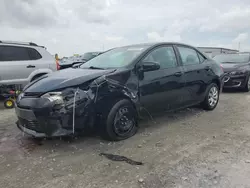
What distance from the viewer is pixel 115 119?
142 inches

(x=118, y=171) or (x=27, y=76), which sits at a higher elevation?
(x=27, y=76)

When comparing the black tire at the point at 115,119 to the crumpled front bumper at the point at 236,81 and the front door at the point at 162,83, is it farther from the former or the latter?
the crumpled front bumper at the point at 236,81

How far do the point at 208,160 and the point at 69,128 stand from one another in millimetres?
1910

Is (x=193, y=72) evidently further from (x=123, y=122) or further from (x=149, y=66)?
(x=123, y=122)

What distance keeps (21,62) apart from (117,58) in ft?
12.9

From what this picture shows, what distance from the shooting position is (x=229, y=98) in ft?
23.5

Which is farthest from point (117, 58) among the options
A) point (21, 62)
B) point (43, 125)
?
point (21, 62)

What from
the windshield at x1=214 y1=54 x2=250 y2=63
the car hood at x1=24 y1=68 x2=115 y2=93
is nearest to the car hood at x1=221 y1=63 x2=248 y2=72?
the windshield at x1=214 y1=54 x2=250 y2=63

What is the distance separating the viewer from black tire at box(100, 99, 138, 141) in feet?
11.5

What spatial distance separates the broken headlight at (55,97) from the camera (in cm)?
318

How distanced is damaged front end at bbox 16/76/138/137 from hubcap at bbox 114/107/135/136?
0.33 m

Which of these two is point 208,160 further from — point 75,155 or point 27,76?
point 27,76

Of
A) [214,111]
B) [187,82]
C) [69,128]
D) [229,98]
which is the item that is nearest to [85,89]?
[69,128]

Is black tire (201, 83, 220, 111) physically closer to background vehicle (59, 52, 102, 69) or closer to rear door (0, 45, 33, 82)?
background vehicle (59, 52, 102, 69)
